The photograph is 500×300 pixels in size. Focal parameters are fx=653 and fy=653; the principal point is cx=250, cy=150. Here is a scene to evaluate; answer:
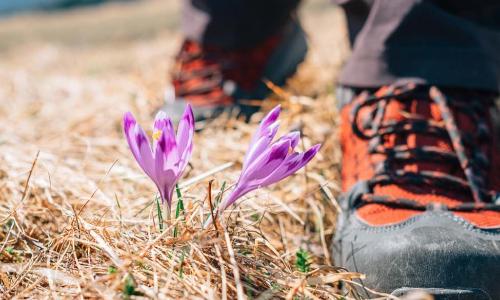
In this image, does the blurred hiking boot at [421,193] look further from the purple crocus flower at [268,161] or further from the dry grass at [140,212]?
the purple crocus flower at [268,161]

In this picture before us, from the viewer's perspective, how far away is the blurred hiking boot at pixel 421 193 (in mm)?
1078

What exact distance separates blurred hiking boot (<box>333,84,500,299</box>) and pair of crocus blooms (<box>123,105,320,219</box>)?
0.28 meters

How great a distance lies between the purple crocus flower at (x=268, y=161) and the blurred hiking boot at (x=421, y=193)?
26cm

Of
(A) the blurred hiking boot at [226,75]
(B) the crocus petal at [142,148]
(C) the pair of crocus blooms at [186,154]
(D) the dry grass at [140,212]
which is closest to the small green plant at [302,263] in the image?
(D) the dry grass at [140,212]

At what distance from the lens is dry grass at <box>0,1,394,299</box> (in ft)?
3.21

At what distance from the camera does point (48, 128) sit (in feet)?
7.30

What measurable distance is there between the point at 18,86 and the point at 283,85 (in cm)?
151

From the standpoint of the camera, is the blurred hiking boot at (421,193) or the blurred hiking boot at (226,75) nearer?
the blurred hiking boot at (421,193)

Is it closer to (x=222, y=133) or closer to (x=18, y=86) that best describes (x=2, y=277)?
(x=222, y=133)

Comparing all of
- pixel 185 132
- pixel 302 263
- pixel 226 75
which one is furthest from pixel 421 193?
pixel 226 75

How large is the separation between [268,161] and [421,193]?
1.41 feet

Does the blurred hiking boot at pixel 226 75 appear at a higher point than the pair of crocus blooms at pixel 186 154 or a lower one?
lower

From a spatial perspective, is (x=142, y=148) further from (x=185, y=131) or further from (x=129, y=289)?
(x=129, y=289)

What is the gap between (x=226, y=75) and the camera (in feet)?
6.96
